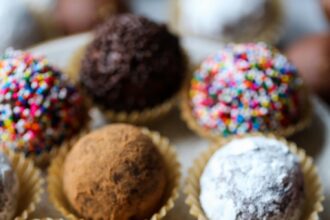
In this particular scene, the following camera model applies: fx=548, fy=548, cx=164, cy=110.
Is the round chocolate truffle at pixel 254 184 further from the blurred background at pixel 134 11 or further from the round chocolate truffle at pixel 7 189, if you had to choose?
the blurred background at pixel 134 11

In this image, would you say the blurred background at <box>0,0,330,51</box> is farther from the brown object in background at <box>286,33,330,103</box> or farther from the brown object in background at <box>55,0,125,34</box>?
the brown object in background at <box>286,33,330,103</box>

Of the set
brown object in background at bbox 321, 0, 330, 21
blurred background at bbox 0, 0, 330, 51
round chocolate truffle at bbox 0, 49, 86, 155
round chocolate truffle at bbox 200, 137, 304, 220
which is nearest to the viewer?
round chocolate truffle at bbox 200, 137, 304, 220

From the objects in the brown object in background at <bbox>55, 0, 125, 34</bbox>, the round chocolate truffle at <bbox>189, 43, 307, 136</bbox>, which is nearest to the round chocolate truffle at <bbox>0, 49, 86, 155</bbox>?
the round chocolate truffle at <bbox>189, 43, 307, 136</bbox>

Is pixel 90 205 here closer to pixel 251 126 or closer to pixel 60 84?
pixel 60 84

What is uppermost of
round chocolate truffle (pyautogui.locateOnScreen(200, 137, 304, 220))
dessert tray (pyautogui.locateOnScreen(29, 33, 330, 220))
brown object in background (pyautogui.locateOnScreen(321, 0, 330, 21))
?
brown object in background (pyautogui.locateOnScreen(321, 0, 330, 21))

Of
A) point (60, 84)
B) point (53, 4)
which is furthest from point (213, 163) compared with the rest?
point (53, 4)

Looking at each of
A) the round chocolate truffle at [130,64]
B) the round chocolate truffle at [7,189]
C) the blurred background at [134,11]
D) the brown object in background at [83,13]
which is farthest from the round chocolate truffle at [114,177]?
the brown object in background at [83,13]

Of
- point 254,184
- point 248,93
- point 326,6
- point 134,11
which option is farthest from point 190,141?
point 134,11
